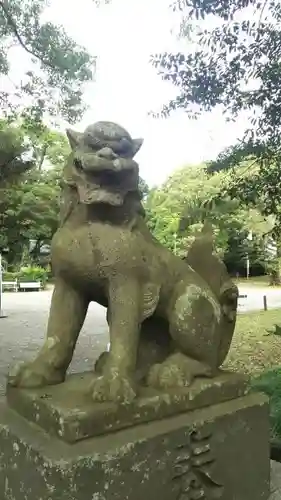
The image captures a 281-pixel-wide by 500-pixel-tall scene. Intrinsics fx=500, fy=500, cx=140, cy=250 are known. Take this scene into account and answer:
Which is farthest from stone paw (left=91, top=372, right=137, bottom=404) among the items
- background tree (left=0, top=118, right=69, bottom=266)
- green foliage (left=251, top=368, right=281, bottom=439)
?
background tree (left=0, top=118, right=69, bottom=266)

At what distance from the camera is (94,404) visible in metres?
1.23

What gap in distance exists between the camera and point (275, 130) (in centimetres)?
383

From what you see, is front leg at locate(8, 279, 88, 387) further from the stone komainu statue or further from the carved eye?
the carved eye

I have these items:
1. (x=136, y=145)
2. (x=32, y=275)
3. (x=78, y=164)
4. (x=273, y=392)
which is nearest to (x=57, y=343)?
(x=78, y=164)

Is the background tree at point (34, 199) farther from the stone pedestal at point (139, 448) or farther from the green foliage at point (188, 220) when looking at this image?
the stone pedestal at point (139, 448)

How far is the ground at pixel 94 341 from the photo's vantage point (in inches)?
201

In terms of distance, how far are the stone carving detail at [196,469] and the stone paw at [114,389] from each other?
0.20 m

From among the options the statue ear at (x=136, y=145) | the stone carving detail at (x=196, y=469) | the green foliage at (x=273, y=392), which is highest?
the statue ear at (x=136, y=145)

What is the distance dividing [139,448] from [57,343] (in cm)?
38

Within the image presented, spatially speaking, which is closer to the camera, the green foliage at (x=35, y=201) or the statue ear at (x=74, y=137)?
the statue ear at (x=74, y=137)

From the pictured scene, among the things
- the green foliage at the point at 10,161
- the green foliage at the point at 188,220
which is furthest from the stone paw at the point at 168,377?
the green foliage at the point at 188,220

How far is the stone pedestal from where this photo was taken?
114 cm

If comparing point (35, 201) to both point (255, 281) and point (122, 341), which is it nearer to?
point (255, 281)

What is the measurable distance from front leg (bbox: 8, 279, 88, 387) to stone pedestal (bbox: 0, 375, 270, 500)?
45mm
